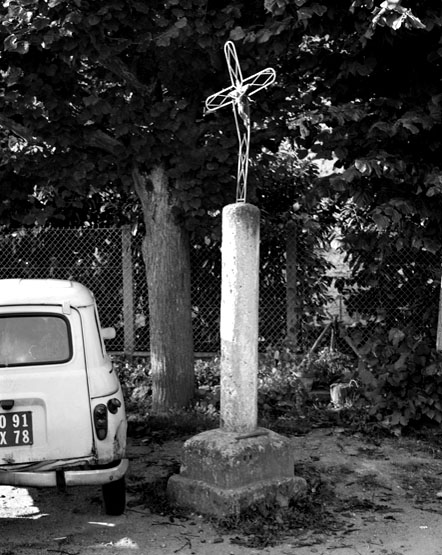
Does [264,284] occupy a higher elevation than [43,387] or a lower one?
higher

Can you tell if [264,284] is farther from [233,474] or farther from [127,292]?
[233,474]

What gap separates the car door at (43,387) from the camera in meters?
5.62

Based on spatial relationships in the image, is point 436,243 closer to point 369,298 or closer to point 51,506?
point 369,298

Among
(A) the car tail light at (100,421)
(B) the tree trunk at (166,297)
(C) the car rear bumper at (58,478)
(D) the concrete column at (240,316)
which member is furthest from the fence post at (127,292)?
(C) the car rear bumper at (58,478)

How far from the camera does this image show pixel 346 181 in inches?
306

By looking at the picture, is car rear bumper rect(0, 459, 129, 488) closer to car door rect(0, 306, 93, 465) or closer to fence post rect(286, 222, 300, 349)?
car door rect(0, 306, 93, 465)

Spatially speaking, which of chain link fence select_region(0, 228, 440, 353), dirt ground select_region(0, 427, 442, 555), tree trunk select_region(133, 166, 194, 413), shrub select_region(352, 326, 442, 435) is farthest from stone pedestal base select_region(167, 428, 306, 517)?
chain link fence select_region(0, 228, 440, 353)

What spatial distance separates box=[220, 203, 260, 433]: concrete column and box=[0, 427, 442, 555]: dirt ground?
87cm

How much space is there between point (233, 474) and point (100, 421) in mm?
1079

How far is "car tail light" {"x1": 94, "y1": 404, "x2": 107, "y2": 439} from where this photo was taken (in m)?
5.77

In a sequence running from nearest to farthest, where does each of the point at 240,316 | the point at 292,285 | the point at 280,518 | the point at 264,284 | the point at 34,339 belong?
the point at 34,339, the point at 280,518, the point at 240,316, the point at 292,285, the point at 264,284

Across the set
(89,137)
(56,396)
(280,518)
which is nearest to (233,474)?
(280,518)

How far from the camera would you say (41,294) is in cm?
595

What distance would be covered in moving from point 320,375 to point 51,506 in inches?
162
